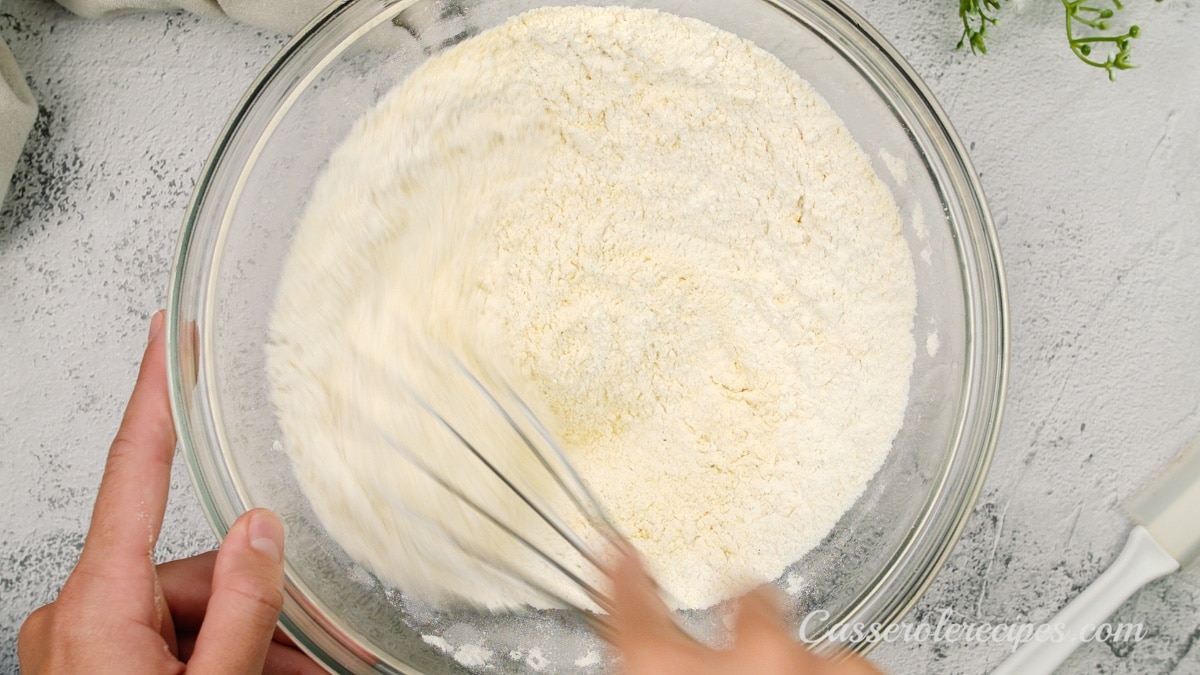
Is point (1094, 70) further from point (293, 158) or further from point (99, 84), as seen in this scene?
point (99, 84)

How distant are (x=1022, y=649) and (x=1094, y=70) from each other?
2.30ft

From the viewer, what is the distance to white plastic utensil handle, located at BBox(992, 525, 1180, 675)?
0.93m

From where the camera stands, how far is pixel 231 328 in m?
0.87

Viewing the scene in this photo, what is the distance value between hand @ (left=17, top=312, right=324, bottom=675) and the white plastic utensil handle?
2.75 feet

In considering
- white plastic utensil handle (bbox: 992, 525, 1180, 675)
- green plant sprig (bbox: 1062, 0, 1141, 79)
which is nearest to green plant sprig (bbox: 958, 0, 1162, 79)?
green plant sprig (bbox: 1062, 0, 1141, 79)

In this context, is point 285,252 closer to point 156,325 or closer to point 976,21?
point 156,325

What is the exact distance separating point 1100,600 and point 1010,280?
0.39 m

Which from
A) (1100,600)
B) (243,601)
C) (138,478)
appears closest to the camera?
(243,601)

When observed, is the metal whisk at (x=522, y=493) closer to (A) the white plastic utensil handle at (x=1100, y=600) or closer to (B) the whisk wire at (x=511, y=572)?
(B) the whisk wire at (x=511, y=572)

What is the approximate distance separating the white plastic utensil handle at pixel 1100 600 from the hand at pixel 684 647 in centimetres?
32

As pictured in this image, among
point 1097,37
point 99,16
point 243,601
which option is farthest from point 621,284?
point 99,16

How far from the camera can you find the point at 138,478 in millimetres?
828

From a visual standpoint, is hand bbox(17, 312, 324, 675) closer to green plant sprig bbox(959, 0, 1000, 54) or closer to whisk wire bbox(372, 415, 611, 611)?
whisk wire bbox(372, 415, 611, 611)

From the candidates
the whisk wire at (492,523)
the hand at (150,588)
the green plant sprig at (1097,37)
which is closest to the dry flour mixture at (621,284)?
the whisk wire at (492,523)
